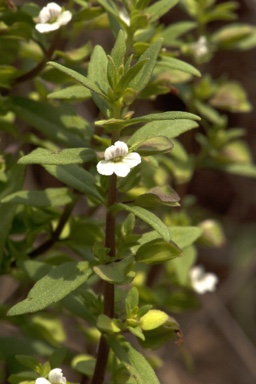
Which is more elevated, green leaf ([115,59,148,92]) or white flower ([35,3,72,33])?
white flower ([35,3,72,33])

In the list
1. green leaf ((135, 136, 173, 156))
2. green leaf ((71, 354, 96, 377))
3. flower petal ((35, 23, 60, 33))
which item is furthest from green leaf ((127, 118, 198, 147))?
green leaf ((71, 354, 96, 377))

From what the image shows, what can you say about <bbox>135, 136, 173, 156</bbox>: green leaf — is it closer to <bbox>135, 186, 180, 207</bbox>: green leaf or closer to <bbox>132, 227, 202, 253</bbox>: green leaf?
<bbox>135, 186, 180, 207</bbox>: green leaf

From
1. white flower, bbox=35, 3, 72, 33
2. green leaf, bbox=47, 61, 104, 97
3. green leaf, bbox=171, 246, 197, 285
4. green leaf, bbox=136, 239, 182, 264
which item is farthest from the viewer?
green leaf, bbox=171, 246, 197, 285

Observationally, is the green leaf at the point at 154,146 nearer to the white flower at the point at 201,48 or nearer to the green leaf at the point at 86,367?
the green leaf at the point at 86,367

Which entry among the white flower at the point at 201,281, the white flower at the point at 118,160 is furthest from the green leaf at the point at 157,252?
the white flower at the point at 201,281

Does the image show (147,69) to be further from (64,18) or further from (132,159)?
(64,18)

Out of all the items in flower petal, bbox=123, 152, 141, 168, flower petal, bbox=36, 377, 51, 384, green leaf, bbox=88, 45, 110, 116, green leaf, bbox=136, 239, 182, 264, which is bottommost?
flower petal, bbox=36, 377, 51, 384

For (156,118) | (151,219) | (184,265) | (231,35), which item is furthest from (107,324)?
(231,35)
